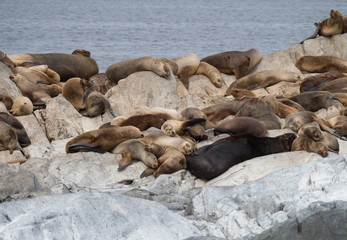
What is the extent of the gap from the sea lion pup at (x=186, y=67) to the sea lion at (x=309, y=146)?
639cm

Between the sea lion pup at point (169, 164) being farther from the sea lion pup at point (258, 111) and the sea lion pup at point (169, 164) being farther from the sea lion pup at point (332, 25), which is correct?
the sea lion pup at point (332, 25)

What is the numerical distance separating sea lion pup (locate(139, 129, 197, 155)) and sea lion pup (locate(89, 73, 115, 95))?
4837 millimetres

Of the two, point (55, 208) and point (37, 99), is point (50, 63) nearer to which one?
point (37, 99)

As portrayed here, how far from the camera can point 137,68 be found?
12.7 metres

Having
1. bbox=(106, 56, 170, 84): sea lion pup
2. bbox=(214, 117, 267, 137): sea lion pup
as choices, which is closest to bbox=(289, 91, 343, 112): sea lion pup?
bbox=(106, 56, 170, 84): sea lion pup

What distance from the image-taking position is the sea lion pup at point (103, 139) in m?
8.22

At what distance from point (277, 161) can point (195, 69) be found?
740 centimetres

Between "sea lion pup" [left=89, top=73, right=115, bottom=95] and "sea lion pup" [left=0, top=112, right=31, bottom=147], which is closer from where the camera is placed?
"sea lion pup" [left=0, top=112, right=31, bottom=147]

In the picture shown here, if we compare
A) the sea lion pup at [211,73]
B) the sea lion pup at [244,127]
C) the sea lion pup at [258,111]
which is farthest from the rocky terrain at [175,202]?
the sea lion pup at [211,73]

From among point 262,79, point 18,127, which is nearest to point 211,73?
point 262,79

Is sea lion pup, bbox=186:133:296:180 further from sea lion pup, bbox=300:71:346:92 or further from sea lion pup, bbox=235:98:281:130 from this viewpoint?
sea lion pup, bbox=300:71:346:92

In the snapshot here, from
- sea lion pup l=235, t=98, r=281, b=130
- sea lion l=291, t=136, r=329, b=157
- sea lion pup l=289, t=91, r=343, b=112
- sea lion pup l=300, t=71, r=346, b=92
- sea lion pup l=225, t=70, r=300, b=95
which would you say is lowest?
sea lion pup l=225, t=70, r=300, b=95

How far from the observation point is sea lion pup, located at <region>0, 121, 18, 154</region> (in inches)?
346

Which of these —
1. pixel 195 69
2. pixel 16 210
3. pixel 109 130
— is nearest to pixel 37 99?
pixel 109 130
